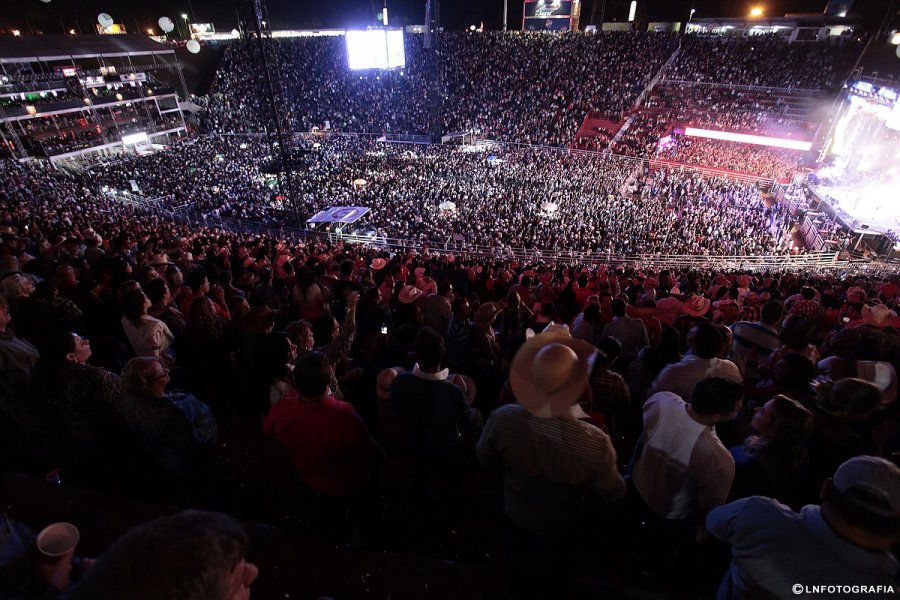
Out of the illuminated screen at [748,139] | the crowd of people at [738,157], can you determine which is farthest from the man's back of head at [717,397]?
the illuminated screen at [748,139]

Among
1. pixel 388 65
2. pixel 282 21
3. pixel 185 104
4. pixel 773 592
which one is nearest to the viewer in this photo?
pixel 773 592

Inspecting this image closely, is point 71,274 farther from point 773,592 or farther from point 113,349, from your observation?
point 773,592

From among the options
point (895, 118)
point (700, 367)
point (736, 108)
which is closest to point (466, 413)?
point (700, 367)

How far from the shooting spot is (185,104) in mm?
37969

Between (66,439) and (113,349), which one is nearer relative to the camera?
(66,439)

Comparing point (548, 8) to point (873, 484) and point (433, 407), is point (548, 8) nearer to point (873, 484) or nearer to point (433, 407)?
point (433, 407)

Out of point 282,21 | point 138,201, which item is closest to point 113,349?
point 138,201

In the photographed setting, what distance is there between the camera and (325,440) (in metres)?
2.32

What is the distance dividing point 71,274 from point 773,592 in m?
6.52

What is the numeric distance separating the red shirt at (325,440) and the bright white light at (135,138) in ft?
124

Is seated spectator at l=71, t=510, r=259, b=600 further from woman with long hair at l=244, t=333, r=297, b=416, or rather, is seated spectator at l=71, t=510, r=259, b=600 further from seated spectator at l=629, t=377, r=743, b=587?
seated spectator at l=629, t=377, r=743, b=587

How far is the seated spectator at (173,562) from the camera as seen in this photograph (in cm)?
82

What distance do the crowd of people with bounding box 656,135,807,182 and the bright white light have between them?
36.3 m

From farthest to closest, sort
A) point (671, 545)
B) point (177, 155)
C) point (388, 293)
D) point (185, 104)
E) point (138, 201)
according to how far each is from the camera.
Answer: point (185, 104) → point (177, 155) → point (138, 201) → point (388, 293) → point (671, 545)
